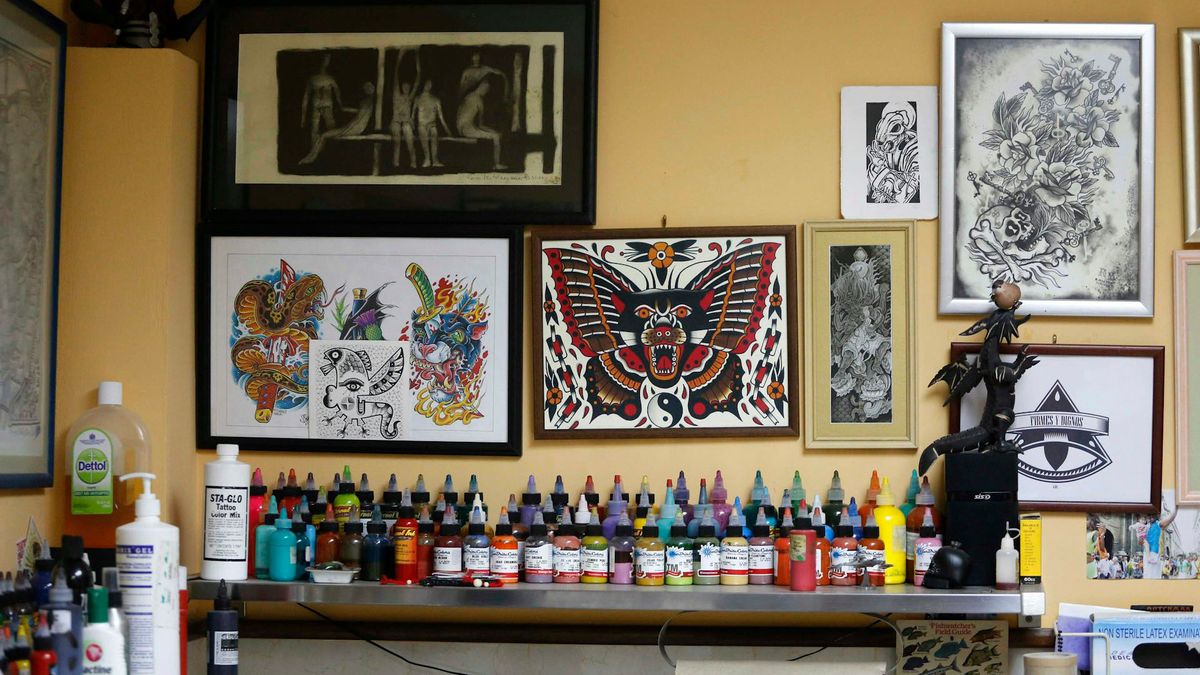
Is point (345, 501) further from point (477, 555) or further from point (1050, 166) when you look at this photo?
point (1050, 166)

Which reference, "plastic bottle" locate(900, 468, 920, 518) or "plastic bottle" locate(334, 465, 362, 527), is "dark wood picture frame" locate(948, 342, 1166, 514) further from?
"plastic bottle" locate(334, 465, 362, 527)

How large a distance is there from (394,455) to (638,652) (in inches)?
25.7

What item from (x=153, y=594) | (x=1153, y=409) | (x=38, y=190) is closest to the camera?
(x=153, y=594)

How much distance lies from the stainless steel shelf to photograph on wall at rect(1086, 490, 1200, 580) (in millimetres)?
274

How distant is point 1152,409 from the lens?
2.51m

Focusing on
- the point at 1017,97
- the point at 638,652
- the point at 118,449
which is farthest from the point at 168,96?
the point at 1017,97

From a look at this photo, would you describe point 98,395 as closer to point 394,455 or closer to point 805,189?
point 394,455

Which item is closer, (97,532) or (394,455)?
(97,532)

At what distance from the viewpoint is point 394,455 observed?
104 inches

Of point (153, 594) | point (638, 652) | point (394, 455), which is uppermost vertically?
point (394, 455)

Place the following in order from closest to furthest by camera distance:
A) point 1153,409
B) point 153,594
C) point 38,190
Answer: point 153,594 < point 38,190 < point 1153,409

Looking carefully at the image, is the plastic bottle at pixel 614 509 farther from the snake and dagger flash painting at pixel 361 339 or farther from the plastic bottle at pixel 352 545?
the plastic bottle at pixel 352 545

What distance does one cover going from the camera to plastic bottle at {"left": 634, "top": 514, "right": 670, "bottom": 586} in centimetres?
236

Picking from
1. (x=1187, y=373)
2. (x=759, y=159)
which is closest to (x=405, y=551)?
(x=759, y=159)
